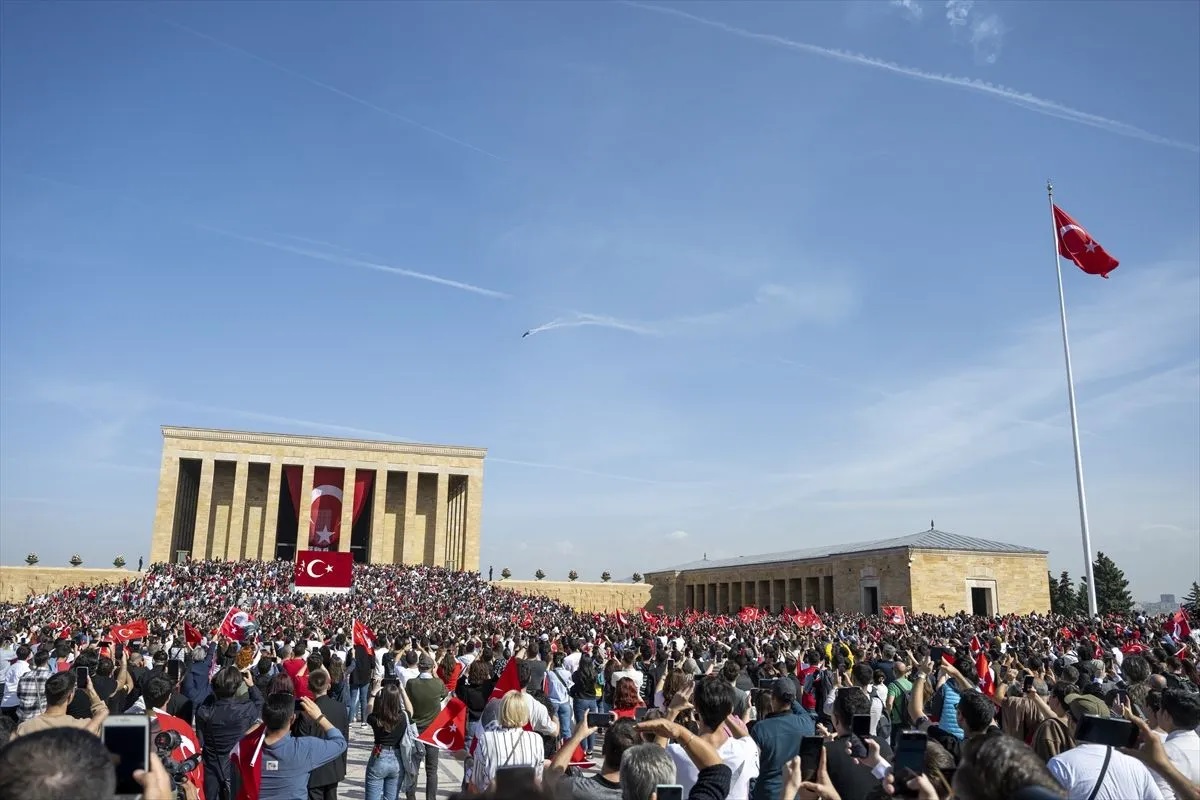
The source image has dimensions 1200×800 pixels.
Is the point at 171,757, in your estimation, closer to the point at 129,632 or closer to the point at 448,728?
the point at 448,728

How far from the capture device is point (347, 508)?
60.7 meters

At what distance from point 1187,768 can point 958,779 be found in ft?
9.52

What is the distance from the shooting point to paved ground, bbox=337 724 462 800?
1082 centimetres

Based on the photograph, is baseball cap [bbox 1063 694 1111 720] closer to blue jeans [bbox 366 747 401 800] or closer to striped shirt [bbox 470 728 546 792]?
striped shirt [bbox 470 728 546 792]

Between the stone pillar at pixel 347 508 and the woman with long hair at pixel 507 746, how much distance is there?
187 ft

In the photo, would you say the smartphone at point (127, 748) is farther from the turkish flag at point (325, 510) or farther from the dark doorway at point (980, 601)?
the turkish flag at point (325, 510)

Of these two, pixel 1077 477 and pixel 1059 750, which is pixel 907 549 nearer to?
pixel 1077 477

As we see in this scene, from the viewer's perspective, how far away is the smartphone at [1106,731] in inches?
154

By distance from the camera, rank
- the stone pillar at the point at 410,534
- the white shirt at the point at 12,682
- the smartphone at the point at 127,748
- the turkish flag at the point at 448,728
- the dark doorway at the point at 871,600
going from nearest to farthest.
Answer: the smartphone at the point at 127,748
the turkish flag at the point at 448,728
the white shirt at the point at 12,682
the dark doorway at the point at 871,600
the stone pillar at the point at 410,534

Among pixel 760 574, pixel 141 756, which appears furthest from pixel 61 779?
pixel 760 574

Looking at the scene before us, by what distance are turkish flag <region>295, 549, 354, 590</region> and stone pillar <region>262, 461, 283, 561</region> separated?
23.6m

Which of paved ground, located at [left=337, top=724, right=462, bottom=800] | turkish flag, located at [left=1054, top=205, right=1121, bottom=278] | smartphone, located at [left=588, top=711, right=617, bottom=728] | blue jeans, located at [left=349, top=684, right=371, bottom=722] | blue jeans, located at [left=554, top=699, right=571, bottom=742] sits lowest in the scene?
paved ground, located at [left=337, top=724, right=462, bottom=800]

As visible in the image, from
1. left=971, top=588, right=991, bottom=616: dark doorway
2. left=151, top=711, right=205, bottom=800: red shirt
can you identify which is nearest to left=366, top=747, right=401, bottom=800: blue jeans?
left=151, top=711, right=205, bottom=800: red shirt

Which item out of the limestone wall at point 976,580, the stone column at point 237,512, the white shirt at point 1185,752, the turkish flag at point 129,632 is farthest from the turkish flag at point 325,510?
the white shirt at point 1185,752
